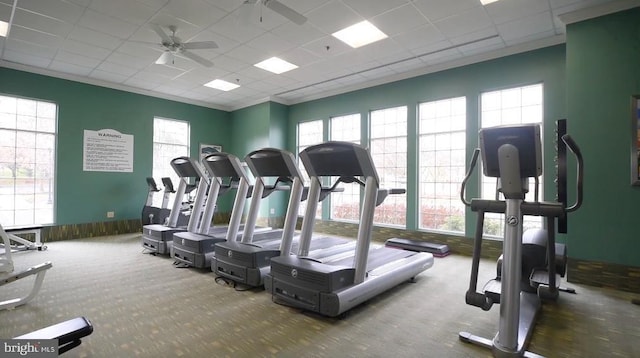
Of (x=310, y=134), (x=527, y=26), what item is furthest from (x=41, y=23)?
(x=527, y=26)

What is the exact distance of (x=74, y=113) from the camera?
6629mm

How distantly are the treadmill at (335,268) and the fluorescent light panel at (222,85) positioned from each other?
4.66 metres

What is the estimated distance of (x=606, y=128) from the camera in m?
3.84

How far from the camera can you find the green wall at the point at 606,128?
3.71m

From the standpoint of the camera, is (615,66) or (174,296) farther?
(615,66)

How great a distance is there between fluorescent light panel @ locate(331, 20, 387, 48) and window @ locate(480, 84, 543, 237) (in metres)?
2.25

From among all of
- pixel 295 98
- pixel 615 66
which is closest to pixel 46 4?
pixel 295 98

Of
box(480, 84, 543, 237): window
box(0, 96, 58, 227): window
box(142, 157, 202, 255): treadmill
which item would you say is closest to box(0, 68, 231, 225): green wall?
box(0, 96, 58, 227): window

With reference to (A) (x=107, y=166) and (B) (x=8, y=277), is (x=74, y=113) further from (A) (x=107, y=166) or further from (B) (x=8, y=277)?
(B) (x=8, y=277)

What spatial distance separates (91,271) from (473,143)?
6.18m

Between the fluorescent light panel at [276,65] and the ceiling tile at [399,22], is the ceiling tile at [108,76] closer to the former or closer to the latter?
the fluorescent light panel at [276,65]

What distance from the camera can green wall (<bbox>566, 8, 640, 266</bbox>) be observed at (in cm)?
371

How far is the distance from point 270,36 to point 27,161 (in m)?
5.47

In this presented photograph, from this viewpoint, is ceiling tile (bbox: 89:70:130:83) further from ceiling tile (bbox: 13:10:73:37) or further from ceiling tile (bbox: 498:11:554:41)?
ceiling tile (bbox: 498:11:554:41)
